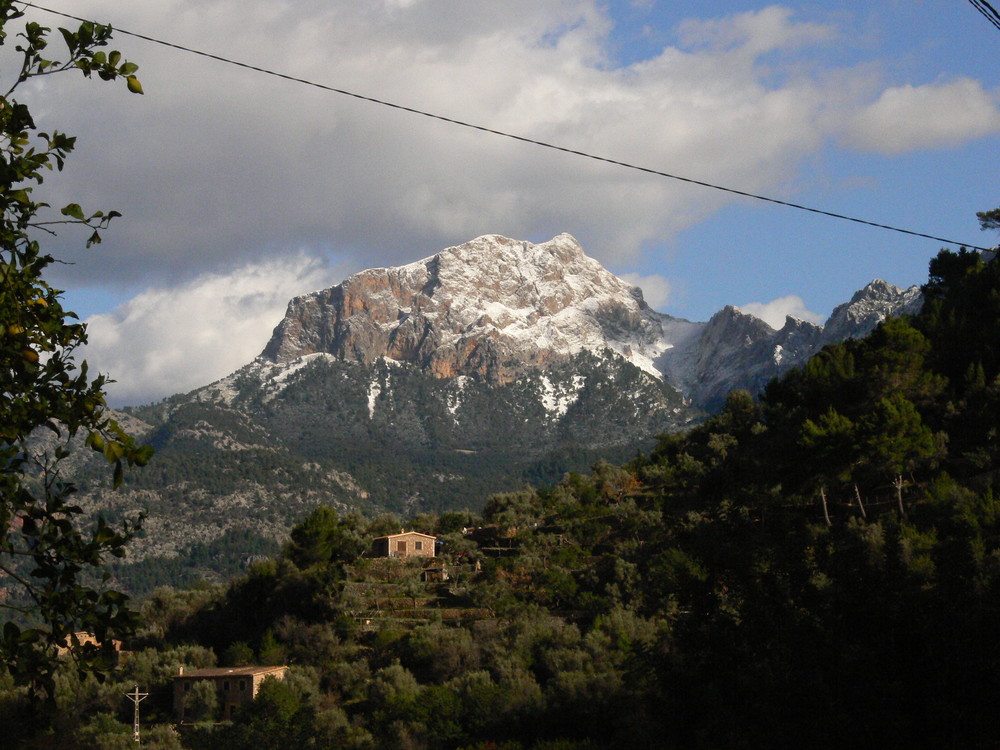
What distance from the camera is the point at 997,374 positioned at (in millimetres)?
41562

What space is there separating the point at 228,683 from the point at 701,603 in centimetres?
2911

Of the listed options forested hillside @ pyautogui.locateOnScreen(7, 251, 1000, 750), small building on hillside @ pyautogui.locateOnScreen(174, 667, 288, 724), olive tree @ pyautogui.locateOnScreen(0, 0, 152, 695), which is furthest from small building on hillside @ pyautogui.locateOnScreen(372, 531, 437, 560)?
olive tree @ pyautogui.locateOnScreen(0, 0, 152, 695)

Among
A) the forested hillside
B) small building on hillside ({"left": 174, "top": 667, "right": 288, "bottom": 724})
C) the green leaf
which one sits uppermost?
the green leaf

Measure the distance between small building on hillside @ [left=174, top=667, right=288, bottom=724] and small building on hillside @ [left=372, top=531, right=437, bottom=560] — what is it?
67.4 feet

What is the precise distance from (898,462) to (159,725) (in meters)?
31.2

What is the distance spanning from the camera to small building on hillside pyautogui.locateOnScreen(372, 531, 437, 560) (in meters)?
69.3

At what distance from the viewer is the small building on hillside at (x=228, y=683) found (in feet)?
148

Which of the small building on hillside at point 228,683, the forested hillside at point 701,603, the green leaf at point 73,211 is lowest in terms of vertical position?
the small building on hillside at point 228,683

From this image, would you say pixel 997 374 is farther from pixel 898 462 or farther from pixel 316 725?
pixel 316 725

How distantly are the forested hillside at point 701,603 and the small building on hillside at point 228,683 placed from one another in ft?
2.92

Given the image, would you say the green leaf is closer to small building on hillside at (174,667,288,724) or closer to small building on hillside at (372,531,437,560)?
small building on hillside at (174,667,288,724)

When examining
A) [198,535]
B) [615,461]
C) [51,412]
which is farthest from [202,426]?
A: [51,412]

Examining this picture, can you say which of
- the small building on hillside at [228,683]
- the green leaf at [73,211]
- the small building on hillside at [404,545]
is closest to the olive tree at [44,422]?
the green leaf at [73,211]

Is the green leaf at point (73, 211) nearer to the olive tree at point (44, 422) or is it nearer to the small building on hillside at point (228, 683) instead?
the olive tree at point (44, 422)
